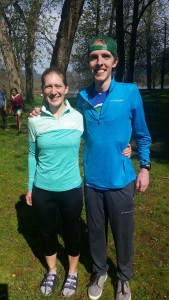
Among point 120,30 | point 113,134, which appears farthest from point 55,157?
point 120,30

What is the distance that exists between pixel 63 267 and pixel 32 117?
2.09 m

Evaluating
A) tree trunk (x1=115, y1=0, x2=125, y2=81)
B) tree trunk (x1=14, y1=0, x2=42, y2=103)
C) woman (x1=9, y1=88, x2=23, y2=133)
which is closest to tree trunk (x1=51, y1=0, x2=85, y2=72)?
woman (x1=9, y1=88, x2=23, y2=133)

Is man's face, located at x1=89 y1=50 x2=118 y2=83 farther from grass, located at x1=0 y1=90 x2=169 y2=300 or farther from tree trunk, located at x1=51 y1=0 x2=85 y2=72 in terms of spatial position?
tree trunk, located at x1=51 y1=0 x2=85 y2=72

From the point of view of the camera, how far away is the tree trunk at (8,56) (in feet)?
→ 55.0

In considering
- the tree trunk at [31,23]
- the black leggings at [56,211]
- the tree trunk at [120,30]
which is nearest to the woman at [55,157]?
the black leggings at [56,211]

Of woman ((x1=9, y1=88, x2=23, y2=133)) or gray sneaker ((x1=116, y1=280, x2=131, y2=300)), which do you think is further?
woman ((x1=9, y1=88, x2=23, y2=133))

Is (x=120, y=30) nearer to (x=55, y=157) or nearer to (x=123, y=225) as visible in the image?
(x=55, y=157)

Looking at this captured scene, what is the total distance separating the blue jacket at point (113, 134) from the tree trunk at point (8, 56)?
→ 15.1m

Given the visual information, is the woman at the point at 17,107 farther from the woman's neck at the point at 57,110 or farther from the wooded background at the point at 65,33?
the woman's neck at the point at 57,110

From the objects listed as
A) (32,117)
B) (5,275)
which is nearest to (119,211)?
(32,117)

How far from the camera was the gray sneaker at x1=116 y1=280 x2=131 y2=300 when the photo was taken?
357 cm

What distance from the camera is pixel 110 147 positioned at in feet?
9.98

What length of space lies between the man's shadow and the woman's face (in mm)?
1813

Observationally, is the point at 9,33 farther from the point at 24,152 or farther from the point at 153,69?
the point at 153,69
